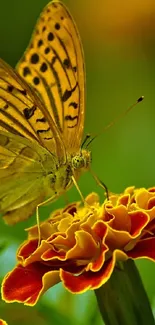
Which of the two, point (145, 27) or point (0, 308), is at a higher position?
point (145, 27)

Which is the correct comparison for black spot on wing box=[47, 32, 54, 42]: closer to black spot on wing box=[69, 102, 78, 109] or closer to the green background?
black spot on wing box=[69, 102, 78, 109]

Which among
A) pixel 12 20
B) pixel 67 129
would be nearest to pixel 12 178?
pixel 67 129

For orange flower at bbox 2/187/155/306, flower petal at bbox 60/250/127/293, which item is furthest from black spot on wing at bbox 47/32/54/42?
flower petal at bbox 60/250/127/293

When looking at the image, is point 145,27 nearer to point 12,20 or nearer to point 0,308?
point 12,20

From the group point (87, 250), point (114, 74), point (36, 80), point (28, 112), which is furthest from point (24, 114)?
point (114, 74)

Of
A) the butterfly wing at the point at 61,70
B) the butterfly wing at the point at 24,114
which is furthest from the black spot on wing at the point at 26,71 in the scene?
the butterfly wing at the point at 24,114
